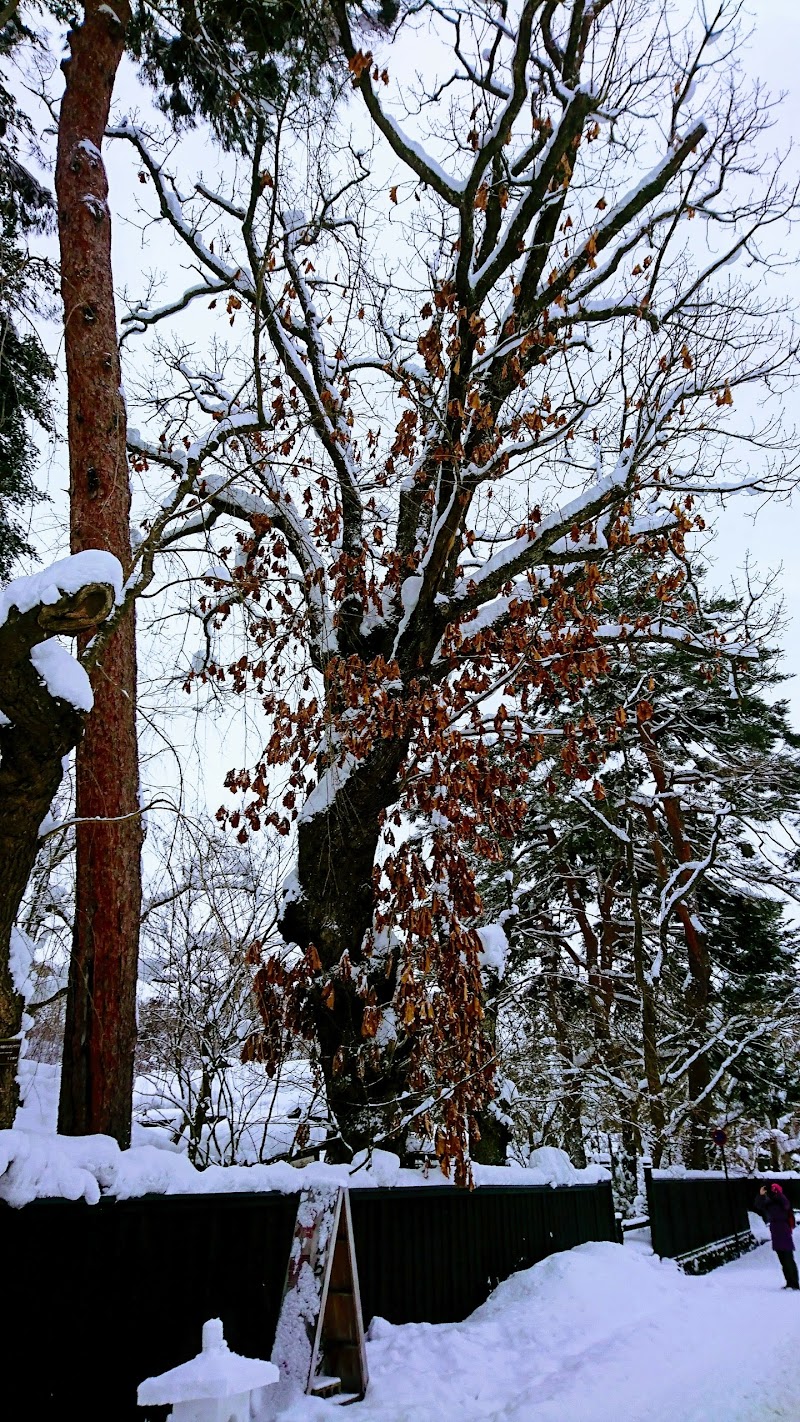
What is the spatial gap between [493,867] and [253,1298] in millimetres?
13161

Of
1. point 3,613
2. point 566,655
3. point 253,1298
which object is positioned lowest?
point 253,1298

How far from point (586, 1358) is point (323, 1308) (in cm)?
242

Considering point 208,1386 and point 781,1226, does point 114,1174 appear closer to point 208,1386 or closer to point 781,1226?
point 208,1386

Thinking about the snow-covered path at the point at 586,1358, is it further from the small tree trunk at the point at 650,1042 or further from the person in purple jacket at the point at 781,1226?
the small tree trunk at the point at 650,1042

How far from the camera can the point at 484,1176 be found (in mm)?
8648

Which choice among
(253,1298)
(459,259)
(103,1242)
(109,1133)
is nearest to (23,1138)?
(103,1242)

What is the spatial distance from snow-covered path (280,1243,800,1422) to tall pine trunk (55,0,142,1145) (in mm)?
2234

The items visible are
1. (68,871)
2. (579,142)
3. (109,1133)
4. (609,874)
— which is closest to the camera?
(109,1133)

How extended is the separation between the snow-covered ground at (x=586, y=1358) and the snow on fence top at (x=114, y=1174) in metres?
1.18

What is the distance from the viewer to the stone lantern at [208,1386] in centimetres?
312

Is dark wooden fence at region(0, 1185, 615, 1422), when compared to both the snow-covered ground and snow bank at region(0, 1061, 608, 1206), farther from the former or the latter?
the snow-covered ground

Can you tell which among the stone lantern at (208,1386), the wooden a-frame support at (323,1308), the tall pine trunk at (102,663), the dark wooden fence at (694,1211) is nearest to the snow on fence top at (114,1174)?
the wooden a-frame support at (323,1308)

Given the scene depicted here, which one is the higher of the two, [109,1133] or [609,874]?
[609,874]

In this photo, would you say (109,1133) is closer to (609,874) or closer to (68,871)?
(68,871)
